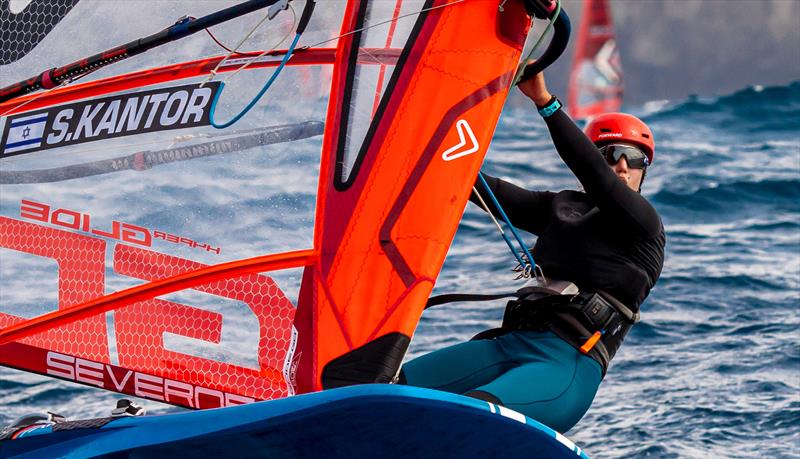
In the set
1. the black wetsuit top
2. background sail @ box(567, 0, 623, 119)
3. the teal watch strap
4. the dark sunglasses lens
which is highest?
background sail @ box(567, 0, 623, 119)

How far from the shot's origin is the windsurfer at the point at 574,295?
152 inches

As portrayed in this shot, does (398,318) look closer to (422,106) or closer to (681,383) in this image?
(422,106)

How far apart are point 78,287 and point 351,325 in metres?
1.05

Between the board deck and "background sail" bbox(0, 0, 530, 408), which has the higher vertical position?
"background sail" bbox(0, 0, 530, 408)

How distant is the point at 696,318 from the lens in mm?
7492

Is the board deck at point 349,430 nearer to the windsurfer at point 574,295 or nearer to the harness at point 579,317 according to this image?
the windsurfer at point 574,295

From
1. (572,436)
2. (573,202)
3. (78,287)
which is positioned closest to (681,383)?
(572,436)

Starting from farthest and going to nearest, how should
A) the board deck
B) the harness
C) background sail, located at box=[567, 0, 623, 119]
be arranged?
background sail, located at box=[567, 0, 623, 119], the harness, the board deck

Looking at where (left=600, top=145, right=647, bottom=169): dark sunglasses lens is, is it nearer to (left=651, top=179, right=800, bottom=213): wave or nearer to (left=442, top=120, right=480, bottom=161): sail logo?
(left=442, top=120, right=480, bottom=161): sail logo

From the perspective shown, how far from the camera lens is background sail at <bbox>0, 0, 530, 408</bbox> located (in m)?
3.79

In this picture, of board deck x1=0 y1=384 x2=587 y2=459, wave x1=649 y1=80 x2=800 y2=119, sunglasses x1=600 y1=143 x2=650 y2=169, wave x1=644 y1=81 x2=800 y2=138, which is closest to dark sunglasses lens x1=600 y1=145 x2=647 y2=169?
sunglasses x1=600 y1=143 x2=650 y2=169

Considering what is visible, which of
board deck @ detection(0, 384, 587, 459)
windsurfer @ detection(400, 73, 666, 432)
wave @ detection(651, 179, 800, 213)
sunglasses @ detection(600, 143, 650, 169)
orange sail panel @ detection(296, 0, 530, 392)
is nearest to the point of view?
board deck @ detection(0, 384, 587, 459)

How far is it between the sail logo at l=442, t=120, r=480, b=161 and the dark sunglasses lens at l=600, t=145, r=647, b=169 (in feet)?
2.16

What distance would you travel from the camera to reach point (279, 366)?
3.99 meters
